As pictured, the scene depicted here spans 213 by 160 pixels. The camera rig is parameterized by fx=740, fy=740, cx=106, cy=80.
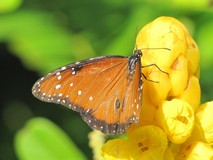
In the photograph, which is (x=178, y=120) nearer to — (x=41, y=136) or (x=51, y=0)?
(x=41, y=136)

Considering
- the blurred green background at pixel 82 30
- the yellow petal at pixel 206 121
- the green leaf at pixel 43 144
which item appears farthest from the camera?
the blurred green background at pixel 82 30

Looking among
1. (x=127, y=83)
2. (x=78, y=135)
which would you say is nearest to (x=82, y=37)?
(x=78, y=135)

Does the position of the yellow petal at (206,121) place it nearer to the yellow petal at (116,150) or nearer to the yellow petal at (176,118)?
the yellow petal at (176,118)

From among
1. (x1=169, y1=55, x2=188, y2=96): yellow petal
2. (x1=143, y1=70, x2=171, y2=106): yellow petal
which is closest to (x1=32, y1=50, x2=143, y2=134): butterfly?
(x1=143, y1=70, x2=171, y2=106): yellow petal

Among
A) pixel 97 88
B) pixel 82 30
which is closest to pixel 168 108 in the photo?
pixel 97 88

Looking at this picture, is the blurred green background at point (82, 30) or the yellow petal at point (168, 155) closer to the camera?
the yellow petal at point (168, 155)

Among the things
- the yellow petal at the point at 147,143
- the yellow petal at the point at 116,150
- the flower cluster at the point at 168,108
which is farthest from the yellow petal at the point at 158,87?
the yellow petal at the point at 116,150

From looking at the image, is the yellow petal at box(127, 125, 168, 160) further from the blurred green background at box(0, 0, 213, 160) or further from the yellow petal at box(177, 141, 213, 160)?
the blurred green background at box(0, 0, 213, 160)
